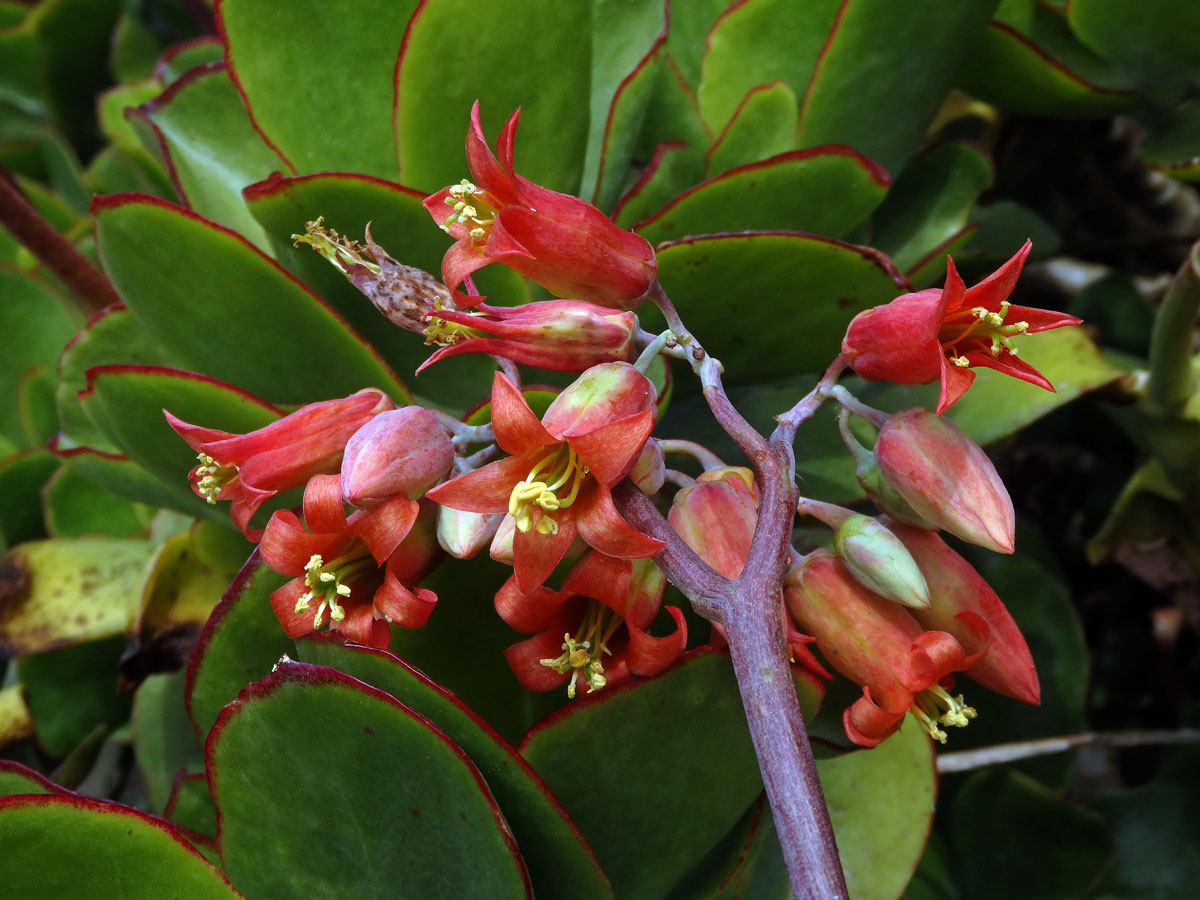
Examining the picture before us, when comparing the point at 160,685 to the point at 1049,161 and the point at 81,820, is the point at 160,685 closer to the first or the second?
the point at 81,820

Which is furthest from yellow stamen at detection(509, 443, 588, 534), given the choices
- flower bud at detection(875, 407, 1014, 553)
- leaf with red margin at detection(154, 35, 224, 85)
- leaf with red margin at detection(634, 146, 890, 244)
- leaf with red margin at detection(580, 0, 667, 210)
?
leaf with red margin at detection(154, 35, 224, 85)

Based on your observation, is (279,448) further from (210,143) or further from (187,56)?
(187,56)

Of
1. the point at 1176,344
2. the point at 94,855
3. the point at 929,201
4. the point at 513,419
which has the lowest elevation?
the point at 1176,344

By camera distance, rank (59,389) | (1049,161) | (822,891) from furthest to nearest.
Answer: (1049,161)
(59,389)
(822,891)

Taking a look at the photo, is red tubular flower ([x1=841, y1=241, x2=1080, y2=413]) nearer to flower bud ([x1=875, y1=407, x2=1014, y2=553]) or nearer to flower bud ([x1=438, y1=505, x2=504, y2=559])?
Result: flower bud ([x1=875, y1=407, x2=1014, y2=553])

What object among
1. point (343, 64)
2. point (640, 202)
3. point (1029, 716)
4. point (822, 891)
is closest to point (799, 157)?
point (640, 202)

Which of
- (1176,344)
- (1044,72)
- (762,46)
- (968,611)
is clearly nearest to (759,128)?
(762,46)
